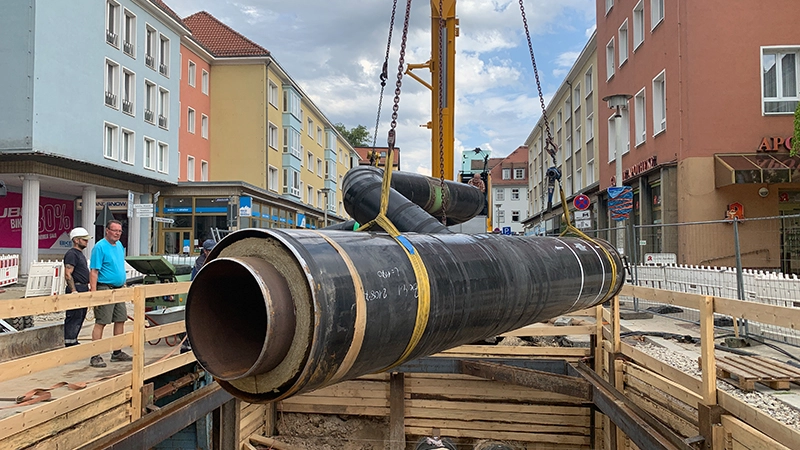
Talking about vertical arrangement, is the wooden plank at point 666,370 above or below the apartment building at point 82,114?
below

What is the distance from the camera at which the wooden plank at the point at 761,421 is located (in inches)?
112

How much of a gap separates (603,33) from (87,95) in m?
18.1

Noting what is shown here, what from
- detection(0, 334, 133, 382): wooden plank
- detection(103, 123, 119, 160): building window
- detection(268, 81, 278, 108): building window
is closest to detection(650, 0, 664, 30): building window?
detection(0, 334, 133, 382): wooden plank

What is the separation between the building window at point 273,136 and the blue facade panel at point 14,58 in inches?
527

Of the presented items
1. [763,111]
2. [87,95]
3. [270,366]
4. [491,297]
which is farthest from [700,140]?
[87,95]

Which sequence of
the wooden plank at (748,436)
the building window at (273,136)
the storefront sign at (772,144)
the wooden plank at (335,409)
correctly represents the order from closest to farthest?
the wooden plank at (748,436), the wooden plank at (335,409), the storefront sign at (772,144), the building window at (273,136)

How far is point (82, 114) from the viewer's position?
17.4 metres

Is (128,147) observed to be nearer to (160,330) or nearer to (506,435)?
(160,330)

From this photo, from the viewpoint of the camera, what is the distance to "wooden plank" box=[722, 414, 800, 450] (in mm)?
2947

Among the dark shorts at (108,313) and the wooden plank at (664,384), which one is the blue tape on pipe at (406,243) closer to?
the wooden plank at (664,384)

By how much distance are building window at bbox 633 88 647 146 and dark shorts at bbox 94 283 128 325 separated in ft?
49.3

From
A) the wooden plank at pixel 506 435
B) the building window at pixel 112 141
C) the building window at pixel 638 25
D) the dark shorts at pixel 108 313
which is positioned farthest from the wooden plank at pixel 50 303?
the building window at pixel 112 141

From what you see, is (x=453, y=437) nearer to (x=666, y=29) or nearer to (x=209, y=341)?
(x=209, y=341)

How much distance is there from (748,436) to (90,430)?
171 inches
